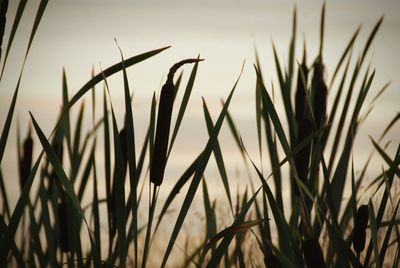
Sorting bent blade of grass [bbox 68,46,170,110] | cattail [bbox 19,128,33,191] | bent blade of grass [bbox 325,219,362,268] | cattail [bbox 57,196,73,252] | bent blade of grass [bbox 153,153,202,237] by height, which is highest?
bent blade of grass [bbox 68,46,170,110]

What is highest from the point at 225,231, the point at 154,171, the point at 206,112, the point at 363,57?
the point at 363,57

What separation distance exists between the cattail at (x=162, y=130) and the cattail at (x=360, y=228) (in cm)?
41

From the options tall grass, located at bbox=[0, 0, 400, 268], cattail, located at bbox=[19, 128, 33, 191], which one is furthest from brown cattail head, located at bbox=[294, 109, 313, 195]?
cattail, located at bbox=[19, 128, 33, 191]

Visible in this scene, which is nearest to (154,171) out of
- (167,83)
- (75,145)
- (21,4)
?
(167,83)

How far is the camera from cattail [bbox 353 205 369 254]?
1.22m

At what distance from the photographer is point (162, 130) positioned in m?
1.14

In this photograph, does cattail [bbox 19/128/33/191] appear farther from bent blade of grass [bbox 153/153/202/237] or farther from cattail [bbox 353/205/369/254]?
cattail [bbox 353/205/369/254]

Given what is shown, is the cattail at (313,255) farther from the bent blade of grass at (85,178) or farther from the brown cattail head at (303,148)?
the bent blade of grass at (85,178)

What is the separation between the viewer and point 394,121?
1804 mm

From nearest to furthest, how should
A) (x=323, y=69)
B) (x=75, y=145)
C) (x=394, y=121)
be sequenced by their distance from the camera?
(x=323, y=69) < (x=75, y=145) < (x=394, y=121)

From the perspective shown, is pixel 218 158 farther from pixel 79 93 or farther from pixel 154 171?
pixel 79 93

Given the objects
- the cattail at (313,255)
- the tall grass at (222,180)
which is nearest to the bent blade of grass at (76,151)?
the tall grass at (222,180)

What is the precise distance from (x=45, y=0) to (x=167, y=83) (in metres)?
0.27

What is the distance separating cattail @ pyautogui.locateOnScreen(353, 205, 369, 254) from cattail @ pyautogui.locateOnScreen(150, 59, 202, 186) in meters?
0.41
